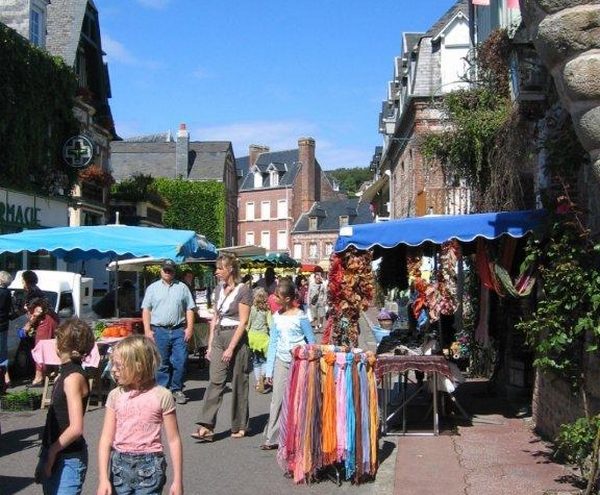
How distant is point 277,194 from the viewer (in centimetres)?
8031

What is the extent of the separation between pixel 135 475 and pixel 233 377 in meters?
4.73

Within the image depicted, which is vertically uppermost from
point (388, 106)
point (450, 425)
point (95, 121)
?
point (388, 106)

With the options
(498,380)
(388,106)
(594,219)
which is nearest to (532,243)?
(594,219)

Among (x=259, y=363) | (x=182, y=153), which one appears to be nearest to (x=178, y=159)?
(x=182, y=153)

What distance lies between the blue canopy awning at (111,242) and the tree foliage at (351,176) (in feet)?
337

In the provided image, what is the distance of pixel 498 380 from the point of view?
11812mm

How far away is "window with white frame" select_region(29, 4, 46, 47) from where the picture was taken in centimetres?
2541

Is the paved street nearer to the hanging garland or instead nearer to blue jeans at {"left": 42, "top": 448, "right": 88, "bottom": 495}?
the hanging garland

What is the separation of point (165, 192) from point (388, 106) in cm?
1827

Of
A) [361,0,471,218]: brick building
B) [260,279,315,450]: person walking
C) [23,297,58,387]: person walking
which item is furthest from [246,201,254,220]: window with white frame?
[260,279,315,450]: person walking

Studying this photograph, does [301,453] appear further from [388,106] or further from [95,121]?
[388,106]

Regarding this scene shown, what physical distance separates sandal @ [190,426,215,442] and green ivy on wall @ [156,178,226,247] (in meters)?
47.8

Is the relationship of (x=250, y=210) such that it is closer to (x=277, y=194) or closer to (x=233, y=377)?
(x=277, y=194)

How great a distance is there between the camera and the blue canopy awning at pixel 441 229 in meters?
8.60
